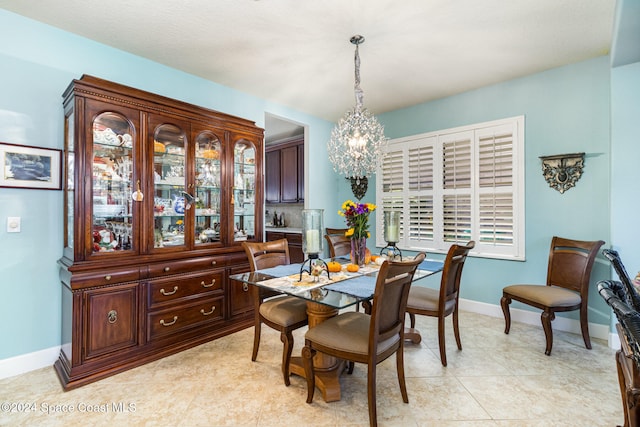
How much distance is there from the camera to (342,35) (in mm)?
2533

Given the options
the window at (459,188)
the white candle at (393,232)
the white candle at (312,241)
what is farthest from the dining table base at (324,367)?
the window at (459,188)

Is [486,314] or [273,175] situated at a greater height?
[273,175]

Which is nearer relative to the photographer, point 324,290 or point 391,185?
point 324,290

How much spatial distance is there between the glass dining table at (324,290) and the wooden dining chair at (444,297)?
0.47 ft

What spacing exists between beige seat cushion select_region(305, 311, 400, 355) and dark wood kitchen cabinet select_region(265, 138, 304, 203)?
3366 mm

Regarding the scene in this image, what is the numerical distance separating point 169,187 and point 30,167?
989 millimetres

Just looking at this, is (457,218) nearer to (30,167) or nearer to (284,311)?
(284,311)

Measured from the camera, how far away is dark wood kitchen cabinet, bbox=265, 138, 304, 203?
17.3 feet

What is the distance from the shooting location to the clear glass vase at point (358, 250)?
101 inches

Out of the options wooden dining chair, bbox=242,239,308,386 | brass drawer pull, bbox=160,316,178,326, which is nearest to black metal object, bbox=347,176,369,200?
wooden dining chair, bbox=242,239,308,386

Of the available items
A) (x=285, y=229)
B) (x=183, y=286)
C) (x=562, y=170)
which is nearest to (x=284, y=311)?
(x=183, y=286)

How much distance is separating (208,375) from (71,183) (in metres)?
1.85

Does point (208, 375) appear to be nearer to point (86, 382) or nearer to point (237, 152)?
point (86, 382)

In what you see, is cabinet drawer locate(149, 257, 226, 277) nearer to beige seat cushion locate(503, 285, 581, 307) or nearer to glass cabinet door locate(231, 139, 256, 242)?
glass cabinet door locate(231, 139, 256, 242)
